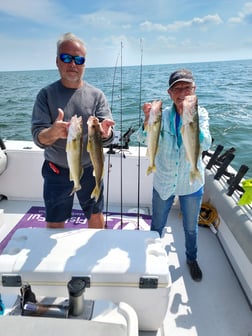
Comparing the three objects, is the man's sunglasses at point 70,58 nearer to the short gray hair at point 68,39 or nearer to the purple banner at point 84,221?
the short gray hair at point 68,39

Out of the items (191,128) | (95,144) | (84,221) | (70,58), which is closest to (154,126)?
(191,128)

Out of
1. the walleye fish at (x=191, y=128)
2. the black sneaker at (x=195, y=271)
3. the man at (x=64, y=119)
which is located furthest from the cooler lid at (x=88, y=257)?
the black sneaker at (x=195, y=271)

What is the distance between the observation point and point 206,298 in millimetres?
2570

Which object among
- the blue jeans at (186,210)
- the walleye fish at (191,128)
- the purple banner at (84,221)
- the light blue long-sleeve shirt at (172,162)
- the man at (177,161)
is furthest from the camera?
the purple banner at (84,221)

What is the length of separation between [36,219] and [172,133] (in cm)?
248

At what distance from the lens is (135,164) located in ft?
13.2

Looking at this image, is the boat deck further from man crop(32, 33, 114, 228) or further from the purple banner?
man crop(32, 33, 114, 228)

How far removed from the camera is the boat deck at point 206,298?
7.40 feet

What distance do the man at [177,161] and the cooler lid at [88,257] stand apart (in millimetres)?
564

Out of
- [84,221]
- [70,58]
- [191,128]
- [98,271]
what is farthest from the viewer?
[84,221]

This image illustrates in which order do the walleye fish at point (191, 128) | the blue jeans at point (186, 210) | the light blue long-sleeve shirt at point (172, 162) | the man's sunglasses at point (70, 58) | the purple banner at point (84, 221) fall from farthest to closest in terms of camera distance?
1. the purple banner at point (84, 221)
2. the blue jeans at point (186, 210)
3. the light blue long-sleeve shirt at point (172, 162)
4. the man's sunglasses at point (70, 58)
5. the walleye fish at point (191, 128)

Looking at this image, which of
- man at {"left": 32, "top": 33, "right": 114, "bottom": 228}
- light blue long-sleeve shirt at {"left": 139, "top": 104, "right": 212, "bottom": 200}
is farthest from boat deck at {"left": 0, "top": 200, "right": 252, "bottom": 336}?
man at {"left": 32, "top": 33, "right": 114, "bottom": 228}

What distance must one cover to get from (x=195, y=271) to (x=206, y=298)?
29cm

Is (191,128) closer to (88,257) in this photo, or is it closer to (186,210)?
(186,210)
